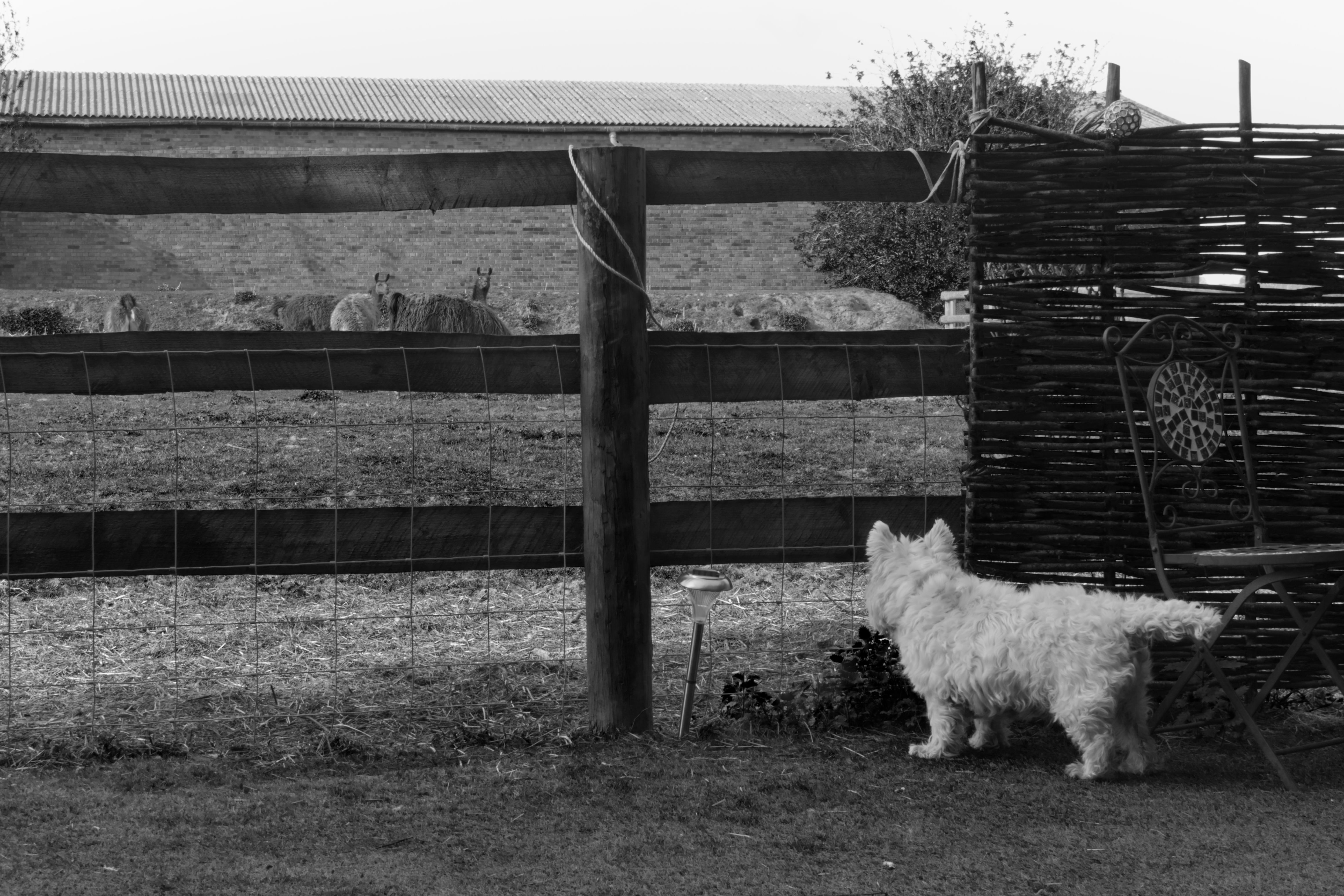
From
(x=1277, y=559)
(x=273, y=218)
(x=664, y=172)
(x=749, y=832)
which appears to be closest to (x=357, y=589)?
(x=664, y=172)

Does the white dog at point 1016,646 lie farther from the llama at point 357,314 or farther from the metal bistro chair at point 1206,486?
the llama at point 357,314

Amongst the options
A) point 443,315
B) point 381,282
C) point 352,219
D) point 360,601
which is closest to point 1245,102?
point 360,601

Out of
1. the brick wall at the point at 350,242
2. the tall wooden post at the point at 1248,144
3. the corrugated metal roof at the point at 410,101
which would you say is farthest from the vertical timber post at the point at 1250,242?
the corrugated metal roof at the point at 410,101

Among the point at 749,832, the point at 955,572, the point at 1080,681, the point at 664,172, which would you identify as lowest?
the point at 749,832

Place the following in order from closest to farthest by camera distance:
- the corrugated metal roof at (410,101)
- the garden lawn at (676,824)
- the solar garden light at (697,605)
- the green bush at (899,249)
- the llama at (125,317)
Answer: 1. the garden lawn at (676,824)
2. the solar garden light at (697,605)
3. the llama at (125,317)
4. the green bush at (899,249)
5. the corrugated metal roof at (410,101)

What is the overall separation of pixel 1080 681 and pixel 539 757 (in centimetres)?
163

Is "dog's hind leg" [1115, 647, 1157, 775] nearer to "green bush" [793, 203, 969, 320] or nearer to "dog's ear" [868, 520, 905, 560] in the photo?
"dog's ear" [868, 520, 905, 560]

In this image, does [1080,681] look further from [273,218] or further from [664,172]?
[273,218]

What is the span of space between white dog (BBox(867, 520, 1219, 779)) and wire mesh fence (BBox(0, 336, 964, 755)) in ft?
1.57

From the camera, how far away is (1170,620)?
360cm

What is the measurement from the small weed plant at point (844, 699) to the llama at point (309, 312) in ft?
51.9

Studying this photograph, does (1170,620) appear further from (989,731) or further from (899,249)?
(899,249)

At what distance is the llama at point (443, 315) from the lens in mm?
17172

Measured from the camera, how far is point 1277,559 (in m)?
3.69
